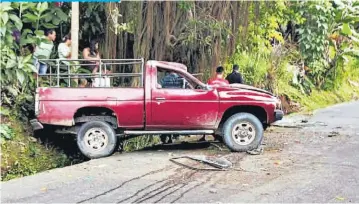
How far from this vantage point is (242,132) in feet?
30.5

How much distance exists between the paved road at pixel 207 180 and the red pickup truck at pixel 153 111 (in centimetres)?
40

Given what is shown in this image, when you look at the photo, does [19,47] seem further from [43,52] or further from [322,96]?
[322,96]

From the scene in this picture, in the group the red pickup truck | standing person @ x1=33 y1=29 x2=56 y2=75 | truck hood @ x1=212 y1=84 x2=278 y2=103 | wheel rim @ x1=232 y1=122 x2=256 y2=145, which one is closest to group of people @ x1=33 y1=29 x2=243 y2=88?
standing person @ x1=33 y1=29 x2=56 y2=75

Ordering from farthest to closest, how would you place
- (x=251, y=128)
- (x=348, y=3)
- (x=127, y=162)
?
(x=348, y=3) → (x=251, y=128) → (x=127, y=162)

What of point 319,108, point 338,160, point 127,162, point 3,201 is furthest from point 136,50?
point 319,108

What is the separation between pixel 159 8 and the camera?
11906mm

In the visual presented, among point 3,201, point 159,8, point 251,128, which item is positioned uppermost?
point 159,8

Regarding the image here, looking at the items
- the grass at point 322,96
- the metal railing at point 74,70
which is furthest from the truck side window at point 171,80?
the grass at point 322,96

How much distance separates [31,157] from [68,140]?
3.56 ft

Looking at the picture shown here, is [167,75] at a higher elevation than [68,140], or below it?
higher

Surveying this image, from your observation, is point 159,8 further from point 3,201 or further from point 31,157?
point 3,201

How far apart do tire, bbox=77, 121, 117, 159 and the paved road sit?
0.89 feet

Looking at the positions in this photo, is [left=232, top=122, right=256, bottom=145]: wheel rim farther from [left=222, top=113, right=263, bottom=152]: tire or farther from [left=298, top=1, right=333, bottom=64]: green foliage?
[left=298, top=1, right=333, bottom=64]: green foliage

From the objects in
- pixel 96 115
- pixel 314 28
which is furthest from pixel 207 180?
pixel 314 28
